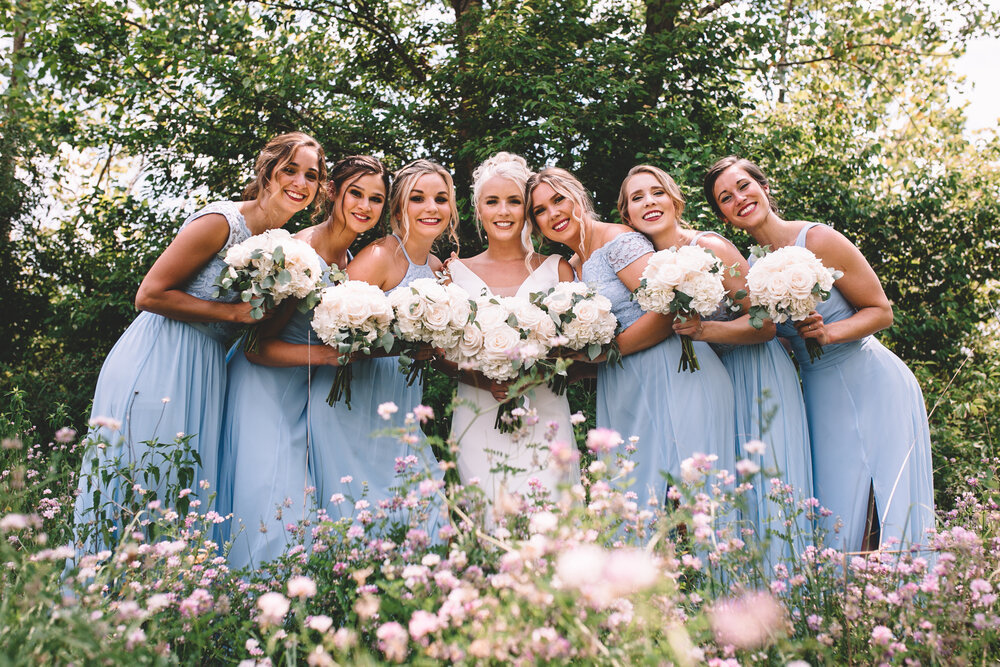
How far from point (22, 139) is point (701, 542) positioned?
38.1 feet

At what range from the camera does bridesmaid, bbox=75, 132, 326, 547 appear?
3725 mm

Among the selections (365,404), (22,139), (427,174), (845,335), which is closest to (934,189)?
(845,335)

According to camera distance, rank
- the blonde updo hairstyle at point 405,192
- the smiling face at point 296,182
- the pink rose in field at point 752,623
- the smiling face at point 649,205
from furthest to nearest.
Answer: the blonde updo hairstyle at point 405,192
the smiling face at point 649,205
the smiling face at point 296,182
the pink rose in field at point 752,623

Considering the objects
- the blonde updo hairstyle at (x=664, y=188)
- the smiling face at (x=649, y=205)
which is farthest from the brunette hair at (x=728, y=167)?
the smiling face at (x=649, y=205)

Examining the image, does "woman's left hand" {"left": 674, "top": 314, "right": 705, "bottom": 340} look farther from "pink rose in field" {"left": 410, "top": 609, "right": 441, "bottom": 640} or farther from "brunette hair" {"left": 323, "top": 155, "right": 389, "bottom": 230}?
"pink rose in field" {"left": 410, "top": 609, "right": 441, "bottom": 640}

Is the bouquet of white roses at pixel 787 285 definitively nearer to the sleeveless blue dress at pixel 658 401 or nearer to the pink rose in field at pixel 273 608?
the sleeveless blue dress at pixel 658 401

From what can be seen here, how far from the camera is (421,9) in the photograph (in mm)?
9977

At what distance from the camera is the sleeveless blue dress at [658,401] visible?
3.82 m

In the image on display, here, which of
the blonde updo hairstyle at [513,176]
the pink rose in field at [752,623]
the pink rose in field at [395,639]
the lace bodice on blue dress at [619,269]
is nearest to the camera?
the pink rose in field at [395,639]

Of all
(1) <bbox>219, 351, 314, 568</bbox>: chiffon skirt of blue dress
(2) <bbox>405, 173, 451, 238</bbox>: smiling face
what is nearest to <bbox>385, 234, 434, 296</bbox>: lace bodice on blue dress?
(2) <bbox>405, 173, 451, 238</bbox>: smiling face

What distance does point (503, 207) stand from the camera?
467 centimetres

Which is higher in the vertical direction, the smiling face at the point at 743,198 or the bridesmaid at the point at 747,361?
the smiling face at the point at 743,198

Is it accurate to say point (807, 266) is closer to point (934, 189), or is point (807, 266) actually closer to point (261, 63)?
point (934, 189)

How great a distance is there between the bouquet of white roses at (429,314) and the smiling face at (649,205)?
1413mm
